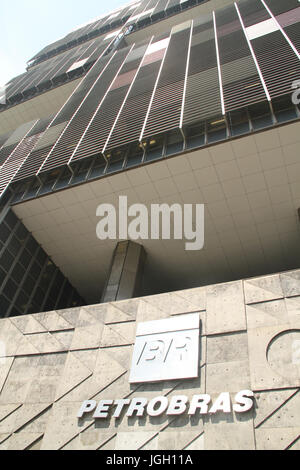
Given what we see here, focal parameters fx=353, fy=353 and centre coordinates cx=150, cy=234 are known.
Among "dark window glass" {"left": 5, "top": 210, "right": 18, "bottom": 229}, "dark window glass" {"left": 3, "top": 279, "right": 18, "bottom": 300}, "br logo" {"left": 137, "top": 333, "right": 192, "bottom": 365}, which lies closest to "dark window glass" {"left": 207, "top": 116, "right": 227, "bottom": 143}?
"br logo" {"left": 137, "top": 333, "right": 192, "bottom": 365}

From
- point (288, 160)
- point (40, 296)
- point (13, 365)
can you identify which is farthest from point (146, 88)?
point (13, 365)

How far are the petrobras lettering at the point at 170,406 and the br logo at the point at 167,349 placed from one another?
1087 millimetres

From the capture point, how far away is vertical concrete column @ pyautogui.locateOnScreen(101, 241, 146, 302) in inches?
595

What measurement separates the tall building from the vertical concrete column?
0.06 m

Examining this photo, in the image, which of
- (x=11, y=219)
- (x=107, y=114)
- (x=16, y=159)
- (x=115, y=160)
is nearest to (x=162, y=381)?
(x=115, y=160)

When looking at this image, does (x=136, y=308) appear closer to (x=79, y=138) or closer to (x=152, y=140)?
(x=152, y=140)

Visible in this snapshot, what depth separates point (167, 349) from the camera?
10008 millimetres

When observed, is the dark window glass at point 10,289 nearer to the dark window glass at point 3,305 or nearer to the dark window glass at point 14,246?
the dark window glass at point 3,305

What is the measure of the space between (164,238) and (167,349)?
7.29m

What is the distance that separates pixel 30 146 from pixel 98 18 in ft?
145

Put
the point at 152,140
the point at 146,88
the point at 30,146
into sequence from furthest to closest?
the point at 30,146 → the point at 146,88 → the point at 152,140

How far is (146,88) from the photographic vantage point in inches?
749

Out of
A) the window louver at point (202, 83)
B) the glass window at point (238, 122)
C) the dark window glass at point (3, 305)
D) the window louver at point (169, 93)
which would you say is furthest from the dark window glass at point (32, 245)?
the glass window at point (238, 122)

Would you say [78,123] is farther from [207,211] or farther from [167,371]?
[167,371]
